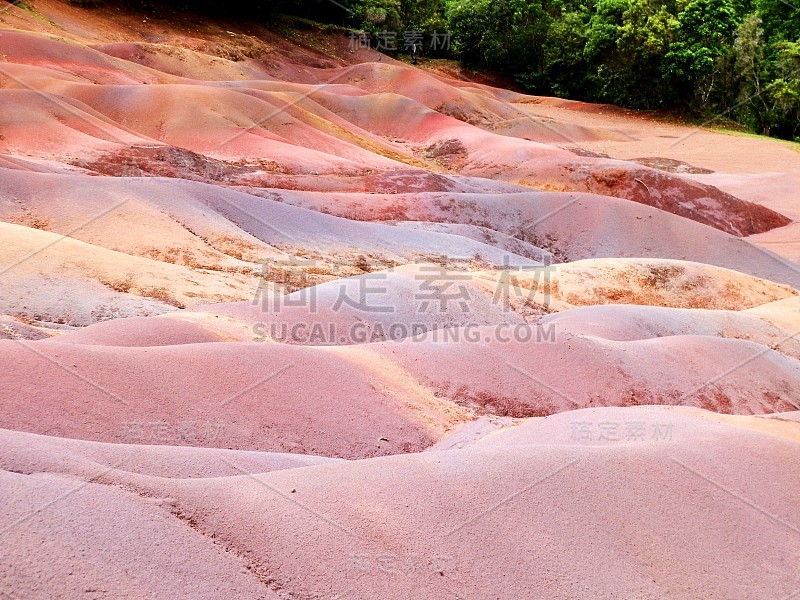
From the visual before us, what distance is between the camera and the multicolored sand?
2.79m

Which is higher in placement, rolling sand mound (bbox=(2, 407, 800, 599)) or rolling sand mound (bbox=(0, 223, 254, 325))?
rolling sand mound (bbox=(2, 407, 800, 599))

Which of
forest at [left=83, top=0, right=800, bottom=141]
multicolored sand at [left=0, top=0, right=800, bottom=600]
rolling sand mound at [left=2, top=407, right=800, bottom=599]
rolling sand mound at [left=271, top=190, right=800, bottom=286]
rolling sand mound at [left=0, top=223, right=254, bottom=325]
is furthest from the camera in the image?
forest at [left=83, top=0, right=800, bottom=141]

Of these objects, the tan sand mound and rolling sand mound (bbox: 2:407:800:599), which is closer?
rolling sand mound (bbox: 2:407:800:599)

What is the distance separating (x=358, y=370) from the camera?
5.45 meters

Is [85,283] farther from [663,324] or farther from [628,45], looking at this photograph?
[628,45]

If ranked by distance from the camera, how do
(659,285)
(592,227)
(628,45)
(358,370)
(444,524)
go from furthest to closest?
(628,45) < (592,227) < (659,285) < (358,370) < (444,524)

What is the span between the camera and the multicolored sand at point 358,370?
279cm

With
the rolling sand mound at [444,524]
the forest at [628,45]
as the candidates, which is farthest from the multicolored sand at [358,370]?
the forest at [628,45]

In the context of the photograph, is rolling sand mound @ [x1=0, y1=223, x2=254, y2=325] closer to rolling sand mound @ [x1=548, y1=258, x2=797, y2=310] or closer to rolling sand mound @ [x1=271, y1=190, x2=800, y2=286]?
rolling sand mound @ [x1=548, y1=258, x2=797, y2=310]

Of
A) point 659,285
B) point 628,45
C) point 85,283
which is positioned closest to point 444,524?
point 85,283

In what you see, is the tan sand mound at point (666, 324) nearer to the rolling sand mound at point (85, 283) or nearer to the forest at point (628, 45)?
the rolling sand mound at point (85, 283)

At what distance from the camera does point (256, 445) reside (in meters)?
4.47

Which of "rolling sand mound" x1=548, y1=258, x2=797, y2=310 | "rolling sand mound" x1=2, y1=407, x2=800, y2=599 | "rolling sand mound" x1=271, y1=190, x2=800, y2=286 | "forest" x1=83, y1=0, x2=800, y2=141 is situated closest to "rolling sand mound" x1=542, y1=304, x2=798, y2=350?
"rolling sand mound" x1=548, y1=258, x2=797, y2=310

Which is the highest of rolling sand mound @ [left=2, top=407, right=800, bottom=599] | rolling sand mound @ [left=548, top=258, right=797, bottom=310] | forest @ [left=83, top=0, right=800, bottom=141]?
forest @ [left=83, top=0, right=800, bottom=141]
